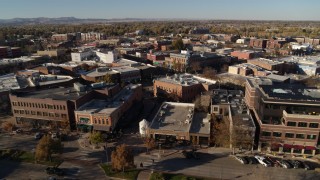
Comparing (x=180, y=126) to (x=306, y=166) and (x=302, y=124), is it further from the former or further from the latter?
(x=306, y=166)

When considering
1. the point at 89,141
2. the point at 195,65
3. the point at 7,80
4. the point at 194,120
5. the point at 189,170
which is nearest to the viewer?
the point at 189,170

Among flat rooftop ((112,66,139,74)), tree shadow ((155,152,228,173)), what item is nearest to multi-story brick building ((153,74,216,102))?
flat rooftop ((112,66,139,74))

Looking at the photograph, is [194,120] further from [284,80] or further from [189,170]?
[284,80]

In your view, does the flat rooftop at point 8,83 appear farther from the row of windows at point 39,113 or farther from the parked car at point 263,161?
the parked car at point 263,161

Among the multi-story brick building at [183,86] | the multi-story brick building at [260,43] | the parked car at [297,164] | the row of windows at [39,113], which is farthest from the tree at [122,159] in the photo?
the multi-story brick building at [260,43]

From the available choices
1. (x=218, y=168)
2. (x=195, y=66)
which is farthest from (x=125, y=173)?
(x=195, y=66)

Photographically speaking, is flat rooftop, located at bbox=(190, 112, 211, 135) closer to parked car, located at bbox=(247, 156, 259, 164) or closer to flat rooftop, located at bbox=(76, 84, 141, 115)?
parked car, located at bbox=(247, 156, 259, 164)

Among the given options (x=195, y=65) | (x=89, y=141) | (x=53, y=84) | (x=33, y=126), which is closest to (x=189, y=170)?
(x=89, y=141)
